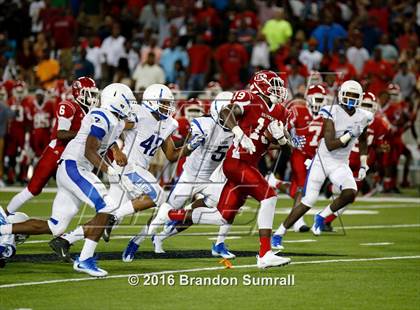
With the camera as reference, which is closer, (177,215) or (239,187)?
(239,187)

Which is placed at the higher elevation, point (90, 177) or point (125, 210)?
point (90, 177)

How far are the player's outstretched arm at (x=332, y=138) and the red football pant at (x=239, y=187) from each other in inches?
70.5

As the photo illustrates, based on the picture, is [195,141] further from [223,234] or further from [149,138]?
[223,234]

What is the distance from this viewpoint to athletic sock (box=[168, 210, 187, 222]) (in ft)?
37.3

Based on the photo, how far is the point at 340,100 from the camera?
1285 centimetres

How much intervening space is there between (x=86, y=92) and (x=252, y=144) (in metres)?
1.92

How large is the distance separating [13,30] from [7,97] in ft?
13.7

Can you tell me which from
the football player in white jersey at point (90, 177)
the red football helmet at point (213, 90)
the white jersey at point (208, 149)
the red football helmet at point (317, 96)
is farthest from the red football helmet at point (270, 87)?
the red football helmet at point (213, 90)

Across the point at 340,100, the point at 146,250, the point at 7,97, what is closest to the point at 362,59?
the point at 7,97

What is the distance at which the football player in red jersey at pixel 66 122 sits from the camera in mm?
11406

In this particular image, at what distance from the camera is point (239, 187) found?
10.9 meters

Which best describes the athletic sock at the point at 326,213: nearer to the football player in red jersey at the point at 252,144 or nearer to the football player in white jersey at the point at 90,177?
the football player in red jersey at the point at 252,144

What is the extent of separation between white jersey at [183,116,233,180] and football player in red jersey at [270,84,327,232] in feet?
6.89

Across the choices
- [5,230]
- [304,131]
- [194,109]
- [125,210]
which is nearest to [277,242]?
[125,210]
